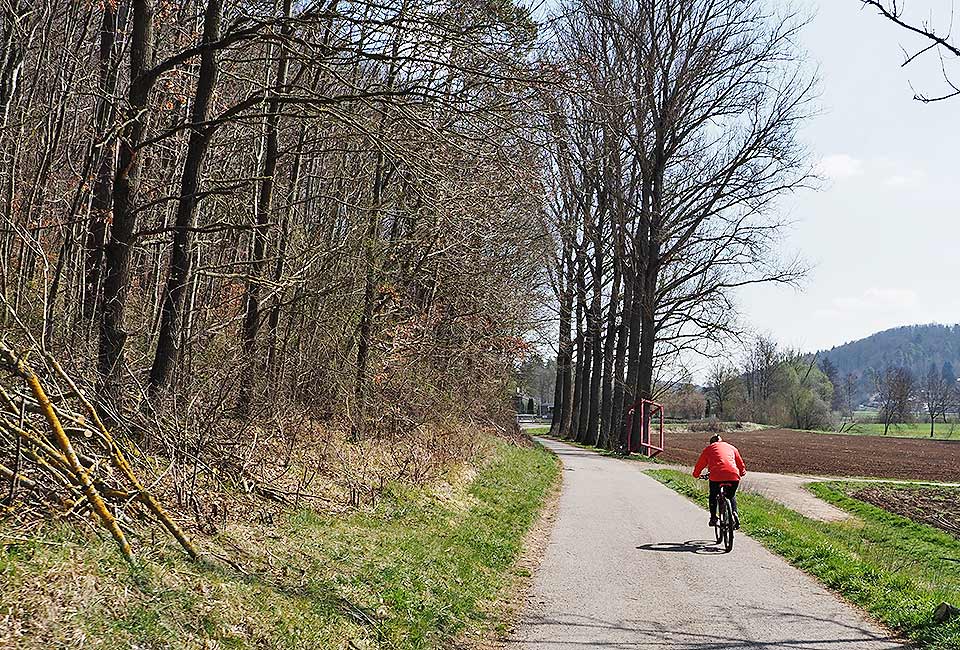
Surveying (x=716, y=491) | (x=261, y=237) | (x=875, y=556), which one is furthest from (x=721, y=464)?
(x=261, y=237)

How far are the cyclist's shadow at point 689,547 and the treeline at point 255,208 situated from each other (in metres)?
3.94

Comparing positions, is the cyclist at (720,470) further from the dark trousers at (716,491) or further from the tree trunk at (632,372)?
the tree trunk at (632,372)

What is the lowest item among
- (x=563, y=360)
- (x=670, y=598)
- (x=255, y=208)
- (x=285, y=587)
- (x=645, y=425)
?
(x=670, y=598)

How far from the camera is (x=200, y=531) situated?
25.4 ft

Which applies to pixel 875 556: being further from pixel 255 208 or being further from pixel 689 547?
pixel 255 208

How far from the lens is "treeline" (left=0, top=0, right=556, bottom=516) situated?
376 inches

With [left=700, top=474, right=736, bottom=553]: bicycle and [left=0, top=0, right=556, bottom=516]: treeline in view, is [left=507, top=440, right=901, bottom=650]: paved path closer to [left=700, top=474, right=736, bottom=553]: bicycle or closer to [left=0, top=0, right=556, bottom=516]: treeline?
[left=700, top=474, right=736, bottom=553]: bicycle

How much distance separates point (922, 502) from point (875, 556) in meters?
14.7

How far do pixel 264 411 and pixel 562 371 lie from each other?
44.9 metres

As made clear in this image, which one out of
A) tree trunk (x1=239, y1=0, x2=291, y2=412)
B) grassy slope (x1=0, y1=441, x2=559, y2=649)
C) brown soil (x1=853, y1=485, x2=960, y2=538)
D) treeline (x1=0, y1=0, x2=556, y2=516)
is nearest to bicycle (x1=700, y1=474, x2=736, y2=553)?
grassy slope (x1=0, y1=441, x2=559, y2=649)

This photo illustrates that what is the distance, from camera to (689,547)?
13.8 metres

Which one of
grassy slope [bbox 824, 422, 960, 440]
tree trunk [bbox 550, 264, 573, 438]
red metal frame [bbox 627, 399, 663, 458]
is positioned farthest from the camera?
grassy slope [bbox 824, 422, 960, 440]

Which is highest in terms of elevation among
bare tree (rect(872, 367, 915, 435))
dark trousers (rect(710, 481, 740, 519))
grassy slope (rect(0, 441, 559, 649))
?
bare tree (rect(872, 367, 915, 435))

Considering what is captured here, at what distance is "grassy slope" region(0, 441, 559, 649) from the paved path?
82 cm
